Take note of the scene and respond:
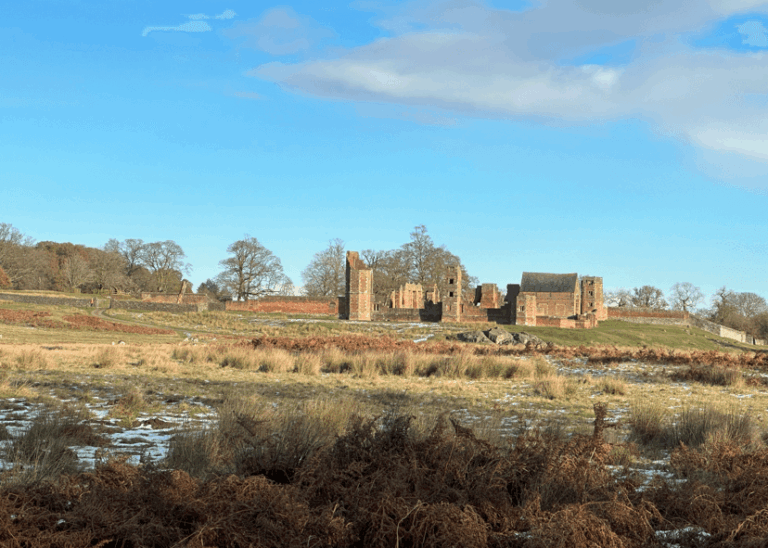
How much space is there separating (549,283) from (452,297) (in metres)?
Answer: 21.5

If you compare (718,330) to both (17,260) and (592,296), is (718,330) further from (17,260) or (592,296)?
(17,260)

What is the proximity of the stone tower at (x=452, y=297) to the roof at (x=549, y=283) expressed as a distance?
683 inches

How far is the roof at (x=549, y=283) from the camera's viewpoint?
68062 millimetres

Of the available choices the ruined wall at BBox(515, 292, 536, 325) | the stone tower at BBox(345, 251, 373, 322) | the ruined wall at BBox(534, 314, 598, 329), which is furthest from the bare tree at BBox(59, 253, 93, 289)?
the ruined wall at BBox(534, 314, 598, 329)

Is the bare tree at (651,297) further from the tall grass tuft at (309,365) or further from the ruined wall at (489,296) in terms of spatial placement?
the tall grass tuft at (309,365)

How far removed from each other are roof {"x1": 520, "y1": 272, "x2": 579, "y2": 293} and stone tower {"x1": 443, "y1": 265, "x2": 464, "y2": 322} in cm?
1735

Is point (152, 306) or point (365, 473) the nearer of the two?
point (365, 473)

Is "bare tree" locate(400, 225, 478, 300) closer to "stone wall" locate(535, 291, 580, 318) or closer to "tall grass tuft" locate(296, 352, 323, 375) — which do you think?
"stone wall" locate(535, 291, 580, 318)

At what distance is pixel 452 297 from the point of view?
171 feet

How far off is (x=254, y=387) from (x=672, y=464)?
912 centimetres

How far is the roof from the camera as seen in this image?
223 ft

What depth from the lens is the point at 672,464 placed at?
20.4ft

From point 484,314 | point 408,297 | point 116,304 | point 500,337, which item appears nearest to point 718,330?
point 484,314

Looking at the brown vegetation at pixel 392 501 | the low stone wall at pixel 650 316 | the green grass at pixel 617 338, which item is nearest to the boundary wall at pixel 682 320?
the low stone wall at pixel 650 316
